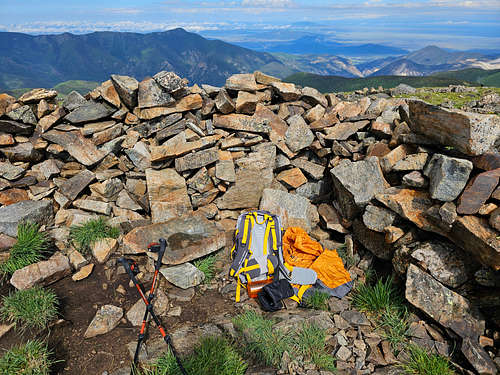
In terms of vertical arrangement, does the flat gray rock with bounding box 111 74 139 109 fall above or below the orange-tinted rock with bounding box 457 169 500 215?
above

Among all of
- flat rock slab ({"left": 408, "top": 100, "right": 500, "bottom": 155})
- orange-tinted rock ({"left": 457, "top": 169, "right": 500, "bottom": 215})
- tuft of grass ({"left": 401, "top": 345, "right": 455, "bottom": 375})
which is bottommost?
tuft of grass ({"left": 401, "top": 345, "right": 455, "bottom": 375})

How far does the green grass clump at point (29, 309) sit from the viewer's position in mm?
6121

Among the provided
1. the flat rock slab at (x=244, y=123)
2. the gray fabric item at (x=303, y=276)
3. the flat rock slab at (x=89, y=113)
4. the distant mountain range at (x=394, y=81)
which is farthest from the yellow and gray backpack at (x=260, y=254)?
the distant mountain range at (x=394, y=81)

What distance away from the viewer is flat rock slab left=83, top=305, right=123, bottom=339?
20.5 ft

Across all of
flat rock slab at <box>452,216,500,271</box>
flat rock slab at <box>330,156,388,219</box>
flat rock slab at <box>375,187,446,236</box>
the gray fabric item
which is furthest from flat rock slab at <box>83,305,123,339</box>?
flat rock slab at <box>452,216,500,271</box>

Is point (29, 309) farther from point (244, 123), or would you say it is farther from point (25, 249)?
point (244, 123)

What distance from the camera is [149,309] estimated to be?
6012 millimetres

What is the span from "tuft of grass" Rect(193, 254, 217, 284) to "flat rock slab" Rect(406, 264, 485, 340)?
4.95 m

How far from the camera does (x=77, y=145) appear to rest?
9.75m

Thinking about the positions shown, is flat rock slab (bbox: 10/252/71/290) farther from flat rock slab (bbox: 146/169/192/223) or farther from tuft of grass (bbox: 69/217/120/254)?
flat rock slab (bbox: 146/169/192/223)

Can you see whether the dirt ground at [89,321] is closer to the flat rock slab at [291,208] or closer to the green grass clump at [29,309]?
the green grass clump at [29,309]

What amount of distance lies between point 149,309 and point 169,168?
5.01 m

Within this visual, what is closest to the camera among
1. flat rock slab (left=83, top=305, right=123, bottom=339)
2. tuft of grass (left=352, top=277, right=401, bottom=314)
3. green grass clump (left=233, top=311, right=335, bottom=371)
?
green grass clump (left=233, top=311, right=335, bottom=371)

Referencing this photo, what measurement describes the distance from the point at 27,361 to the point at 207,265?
422 cm
